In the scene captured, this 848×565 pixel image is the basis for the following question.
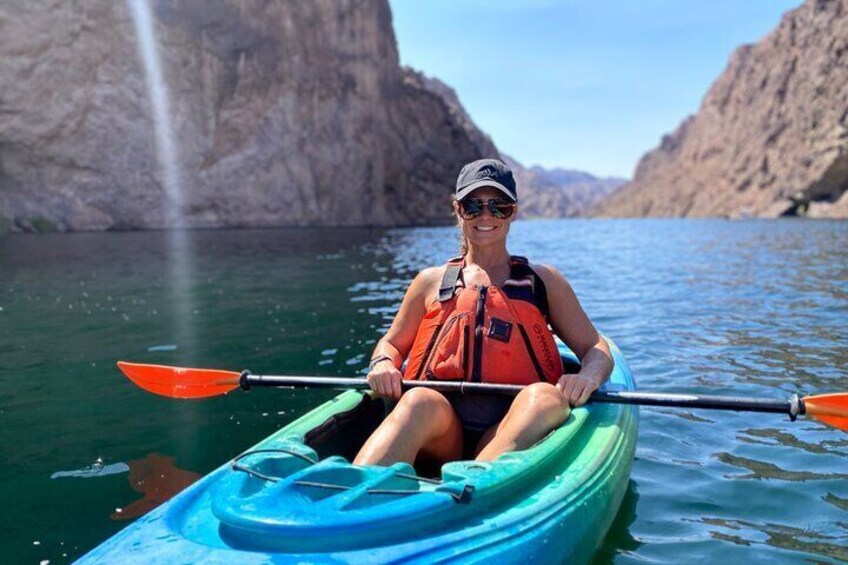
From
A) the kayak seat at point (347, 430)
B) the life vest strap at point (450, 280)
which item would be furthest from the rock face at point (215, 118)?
the life vest strap at point (450, 280)

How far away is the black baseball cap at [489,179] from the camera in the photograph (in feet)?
11.9

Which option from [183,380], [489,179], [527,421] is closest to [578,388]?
[527,421]

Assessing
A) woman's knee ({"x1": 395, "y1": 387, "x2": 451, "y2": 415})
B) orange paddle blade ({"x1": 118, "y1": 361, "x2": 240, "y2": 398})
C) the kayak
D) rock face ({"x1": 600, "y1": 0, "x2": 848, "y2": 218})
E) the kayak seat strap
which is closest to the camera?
the kayak

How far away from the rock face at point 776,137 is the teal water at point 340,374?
191 feet

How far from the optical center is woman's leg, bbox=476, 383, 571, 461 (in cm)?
327

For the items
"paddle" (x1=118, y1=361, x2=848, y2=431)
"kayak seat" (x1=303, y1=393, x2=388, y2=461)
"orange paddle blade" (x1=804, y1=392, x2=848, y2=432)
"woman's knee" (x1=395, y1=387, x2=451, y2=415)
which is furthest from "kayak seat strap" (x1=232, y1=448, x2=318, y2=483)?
"orange paddle blade" (x1=804, y1=392, x2=848, y2=432)

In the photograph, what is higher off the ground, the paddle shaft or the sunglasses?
the sunglasses

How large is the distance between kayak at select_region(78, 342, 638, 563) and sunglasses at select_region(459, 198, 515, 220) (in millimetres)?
1204

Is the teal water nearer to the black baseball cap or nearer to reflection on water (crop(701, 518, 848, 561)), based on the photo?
reflection on water (crop(701, 518, 848, 561))

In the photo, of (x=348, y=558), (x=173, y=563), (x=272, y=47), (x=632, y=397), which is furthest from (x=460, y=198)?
(x=272, y=47)

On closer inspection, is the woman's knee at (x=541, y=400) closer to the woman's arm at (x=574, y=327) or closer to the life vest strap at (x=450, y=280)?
the woman's arm at (x=574, y=327)

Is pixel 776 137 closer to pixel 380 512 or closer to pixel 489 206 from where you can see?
pixel 489 206

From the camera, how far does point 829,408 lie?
3584mm

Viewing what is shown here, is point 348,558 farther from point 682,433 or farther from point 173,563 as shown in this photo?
point 682,433
